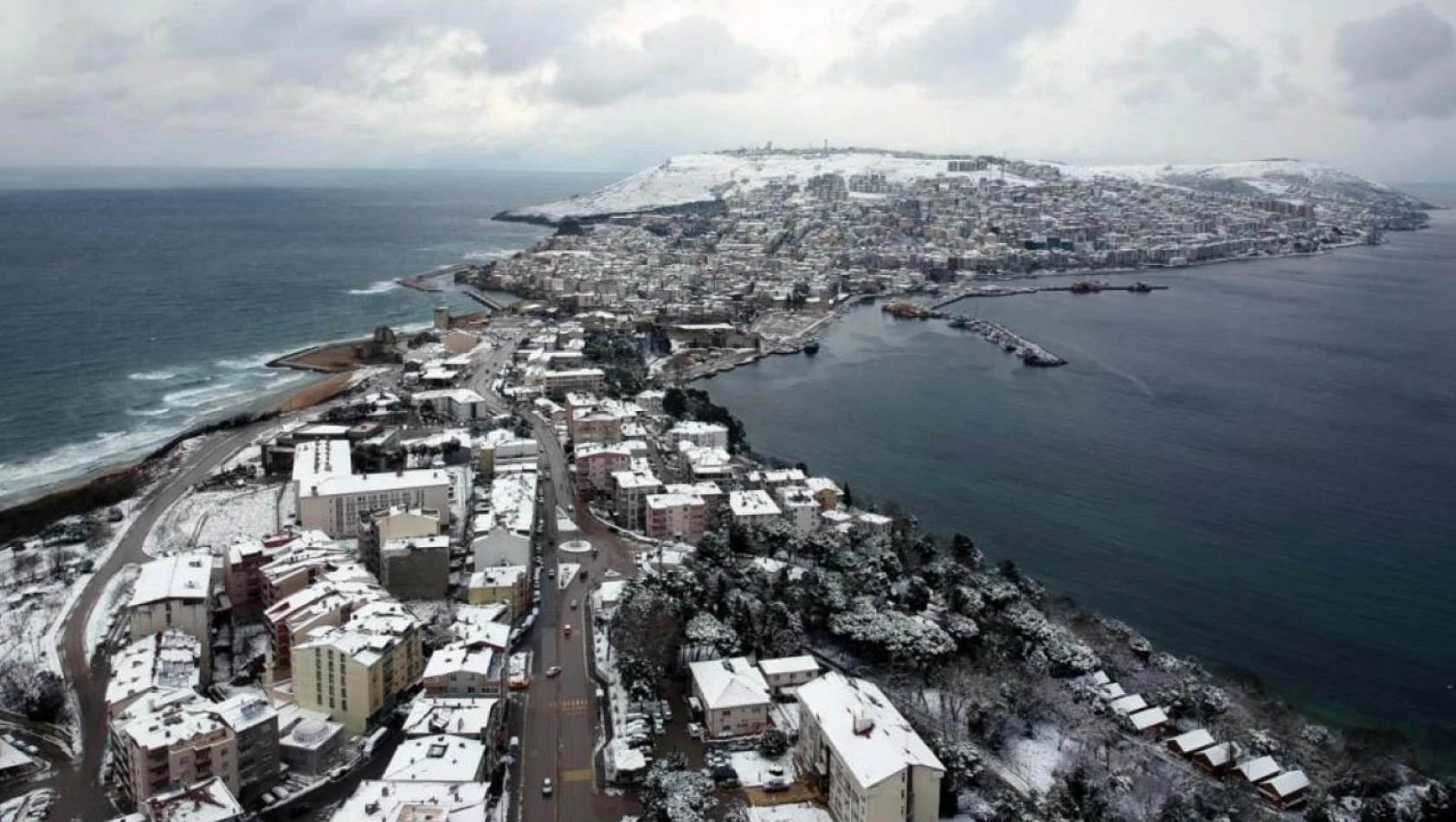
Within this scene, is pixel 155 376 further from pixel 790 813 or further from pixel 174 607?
pixel 790 813

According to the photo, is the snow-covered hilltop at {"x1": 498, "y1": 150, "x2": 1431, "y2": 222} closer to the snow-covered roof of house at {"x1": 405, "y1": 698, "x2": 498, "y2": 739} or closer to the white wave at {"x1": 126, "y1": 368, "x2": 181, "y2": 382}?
the white wave at {"x1": 126, "y1": 368, "x2": 181, "y2": 382}

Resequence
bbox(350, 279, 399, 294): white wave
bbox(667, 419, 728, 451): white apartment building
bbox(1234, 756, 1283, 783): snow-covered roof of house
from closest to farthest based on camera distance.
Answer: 1. bbox(1234, 756, 1283, 783): snow-covered roof of house
2. bbox(667, 419, 728, 451): white apartment building
3. bbox(350, 279, 399, 294): white wave

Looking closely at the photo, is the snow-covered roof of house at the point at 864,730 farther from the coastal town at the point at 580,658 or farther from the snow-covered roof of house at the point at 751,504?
the snow-covered roof of house at the point at 751,504

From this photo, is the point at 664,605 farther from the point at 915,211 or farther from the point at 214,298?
the point at 915,211

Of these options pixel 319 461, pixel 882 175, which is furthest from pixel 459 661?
pixel 882 175

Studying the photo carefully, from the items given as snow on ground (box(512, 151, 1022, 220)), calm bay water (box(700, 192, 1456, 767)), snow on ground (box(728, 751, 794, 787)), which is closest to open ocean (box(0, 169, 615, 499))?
snow on ground (box(512, 151, 1022, 220))
